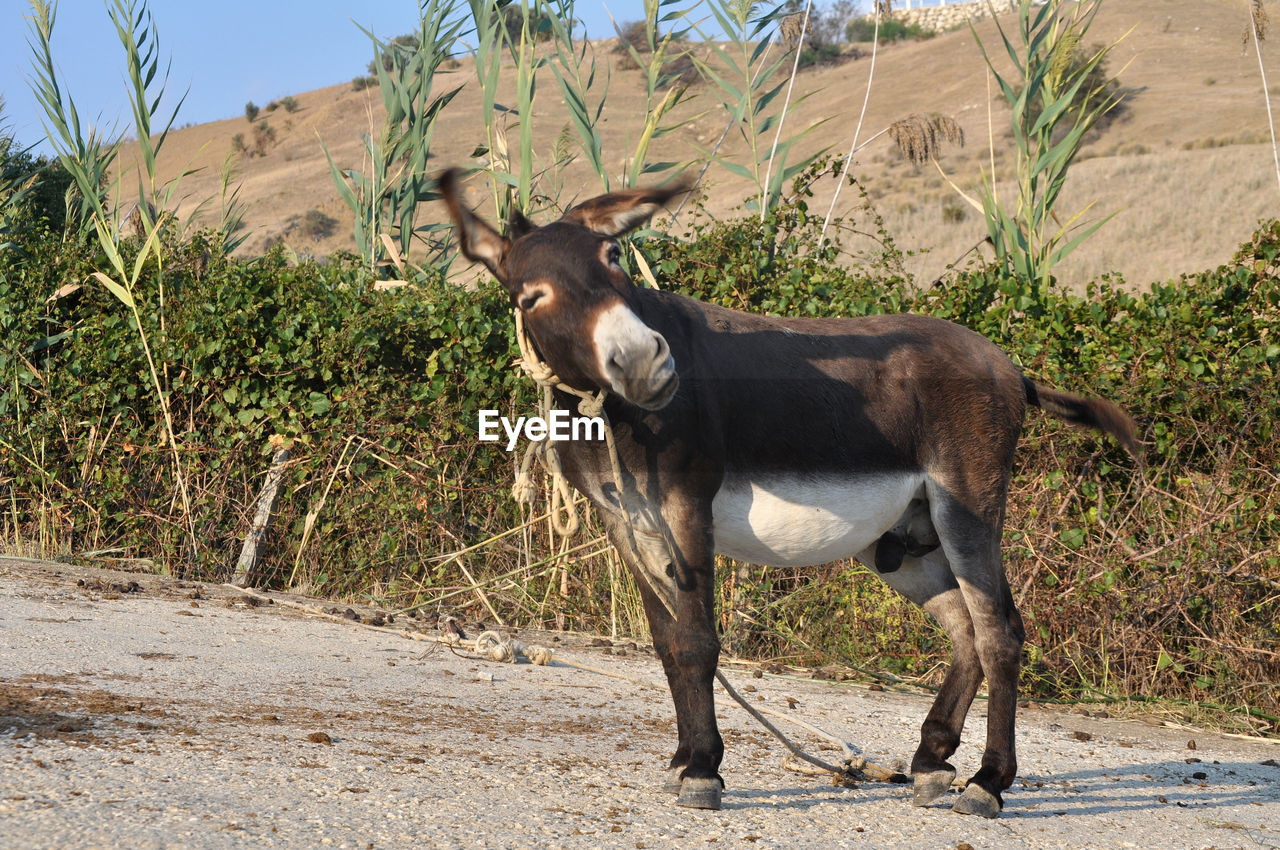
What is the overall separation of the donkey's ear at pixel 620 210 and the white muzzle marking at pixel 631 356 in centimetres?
43

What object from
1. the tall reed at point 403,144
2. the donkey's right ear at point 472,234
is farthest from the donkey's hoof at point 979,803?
the tall reed at point 403,144

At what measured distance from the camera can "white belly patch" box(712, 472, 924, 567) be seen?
3.64 metres

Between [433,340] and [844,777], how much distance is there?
4.61 m

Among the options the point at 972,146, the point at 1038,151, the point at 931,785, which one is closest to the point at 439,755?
the point at 931,785

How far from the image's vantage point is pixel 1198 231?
106ft

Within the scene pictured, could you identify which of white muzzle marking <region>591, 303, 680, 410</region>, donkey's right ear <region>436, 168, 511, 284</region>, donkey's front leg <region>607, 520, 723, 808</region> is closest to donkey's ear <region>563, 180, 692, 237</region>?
donkey's right ear <region>436, 168, 511, 284</region>

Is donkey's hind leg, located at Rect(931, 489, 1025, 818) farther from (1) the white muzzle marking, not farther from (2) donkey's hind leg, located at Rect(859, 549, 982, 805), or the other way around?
(1) the white muzzle marking

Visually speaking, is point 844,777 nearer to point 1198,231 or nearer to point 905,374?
point 905,374

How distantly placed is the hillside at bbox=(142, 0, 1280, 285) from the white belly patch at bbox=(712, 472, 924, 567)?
1578 cm

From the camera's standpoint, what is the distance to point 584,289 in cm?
307

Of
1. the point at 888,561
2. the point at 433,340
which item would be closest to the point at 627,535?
the point at 888,561

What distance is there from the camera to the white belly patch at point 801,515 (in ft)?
11.9

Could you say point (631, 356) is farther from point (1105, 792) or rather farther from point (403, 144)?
point (403, 144)

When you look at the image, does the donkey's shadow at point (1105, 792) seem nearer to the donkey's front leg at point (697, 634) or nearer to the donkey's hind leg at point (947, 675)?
the donkey's hind leg at point (947, 675)
